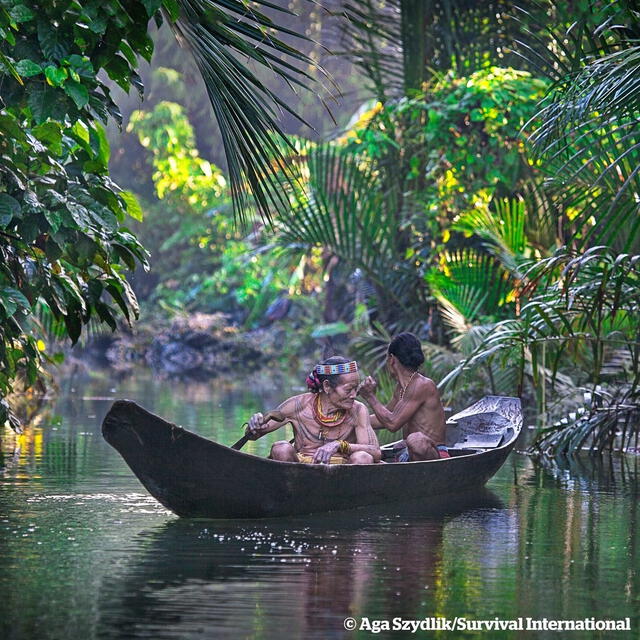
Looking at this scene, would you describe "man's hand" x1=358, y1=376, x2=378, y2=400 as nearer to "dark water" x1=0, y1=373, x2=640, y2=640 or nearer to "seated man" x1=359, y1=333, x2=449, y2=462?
"seated man" x1=359, y1=333, x2=449, y2=462

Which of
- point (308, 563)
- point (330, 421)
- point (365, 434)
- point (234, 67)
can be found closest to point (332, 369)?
point (330, 421)

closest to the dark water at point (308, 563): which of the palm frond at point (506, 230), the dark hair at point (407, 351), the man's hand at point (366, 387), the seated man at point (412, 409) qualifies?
the seated man at point (412, 409)

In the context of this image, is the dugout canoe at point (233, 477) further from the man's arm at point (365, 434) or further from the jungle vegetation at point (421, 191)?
the jungle vegetation at point (421, 191)

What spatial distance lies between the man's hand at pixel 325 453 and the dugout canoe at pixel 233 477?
0.47 feet

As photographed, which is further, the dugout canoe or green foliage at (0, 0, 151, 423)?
the dugout canoe

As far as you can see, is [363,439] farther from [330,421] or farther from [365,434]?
[330,421]

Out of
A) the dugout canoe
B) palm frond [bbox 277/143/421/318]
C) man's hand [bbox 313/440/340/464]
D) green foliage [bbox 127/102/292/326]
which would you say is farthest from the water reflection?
A: green foliage [bbox 127/102/292/326]

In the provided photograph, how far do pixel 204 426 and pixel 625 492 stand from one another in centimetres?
594

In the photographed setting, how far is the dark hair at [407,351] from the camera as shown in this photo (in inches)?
376

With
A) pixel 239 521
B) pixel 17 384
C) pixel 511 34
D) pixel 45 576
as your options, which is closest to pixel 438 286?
pixel 511 34

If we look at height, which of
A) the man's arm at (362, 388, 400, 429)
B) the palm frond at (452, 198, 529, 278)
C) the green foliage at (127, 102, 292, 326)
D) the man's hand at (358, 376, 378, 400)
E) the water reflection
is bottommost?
the water reflection

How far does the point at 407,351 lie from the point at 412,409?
414 mm

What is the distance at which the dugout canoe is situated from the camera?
24.2 ft

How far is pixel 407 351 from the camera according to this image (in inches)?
376
